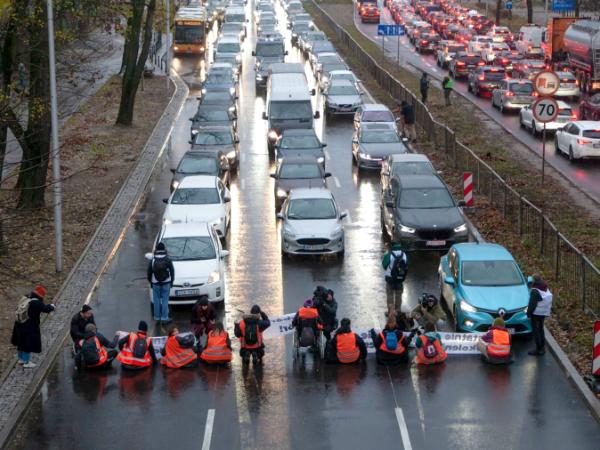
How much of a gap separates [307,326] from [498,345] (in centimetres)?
317

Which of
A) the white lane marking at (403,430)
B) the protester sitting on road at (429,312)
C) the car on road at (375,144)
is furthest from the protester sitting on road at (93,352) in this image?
the car on road at (375,144)

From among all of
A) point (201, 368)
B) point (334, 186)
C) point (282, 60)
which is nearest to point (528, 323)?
point (201, 368)

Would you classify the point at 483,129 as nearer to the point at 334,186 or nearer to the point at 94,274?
the point at 334,186

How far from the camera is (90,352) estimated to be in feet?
60.7

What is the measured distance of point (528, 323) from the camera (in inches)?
789

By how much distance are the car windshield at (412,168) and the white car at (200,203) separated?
4931mm

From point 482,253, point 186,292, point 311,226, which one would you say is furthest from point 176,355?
point 311,226

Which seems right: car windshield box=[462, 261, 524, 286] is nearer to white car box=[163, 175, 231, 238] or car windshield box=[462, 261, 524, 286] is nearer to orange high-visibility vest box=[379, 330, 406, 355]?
orange high-visibility vest box=[379, 330, 406, 355]

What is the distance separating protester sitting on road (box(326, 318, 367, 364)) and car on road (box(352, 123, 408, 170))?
1753 cm

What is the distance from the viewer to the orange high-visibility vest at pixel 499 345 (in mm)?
18828

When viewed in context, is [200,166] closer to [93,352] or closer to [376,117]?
[376,117]

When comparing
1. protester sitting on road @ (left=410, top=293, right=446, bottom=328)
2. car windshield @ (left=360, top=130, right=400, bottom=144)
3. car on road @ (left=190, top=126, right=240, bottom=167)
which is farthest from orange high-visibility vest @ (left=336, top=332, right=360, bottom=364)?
car windshield @ (left=360, top=130, right=400, bottom=144)

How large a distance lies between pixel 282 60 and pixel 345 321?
4381 cm

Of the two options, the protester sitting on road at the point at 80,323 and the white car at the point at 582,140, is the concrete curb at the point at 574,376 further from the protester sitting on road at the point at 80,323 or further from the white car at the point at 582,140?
the white car at the point at 582,140
